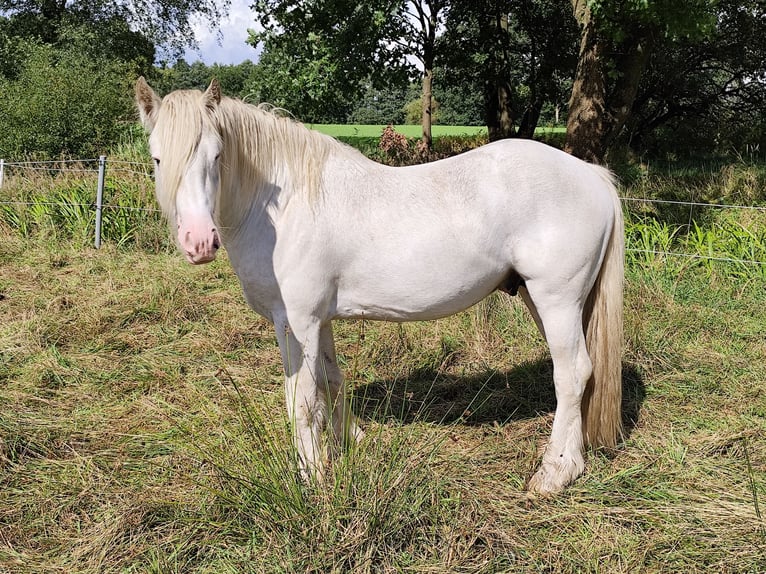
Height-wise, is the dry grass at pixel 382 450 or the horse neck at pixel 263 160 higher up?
the horse neck at pixel 263 160

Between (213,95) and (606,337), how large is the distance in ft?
6.98

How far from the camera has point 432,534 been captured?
214 centimetres

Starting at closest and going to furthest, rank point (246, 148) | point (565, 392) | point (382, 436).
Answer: point (382, 436)
point (246, 148)
point (565, 392)

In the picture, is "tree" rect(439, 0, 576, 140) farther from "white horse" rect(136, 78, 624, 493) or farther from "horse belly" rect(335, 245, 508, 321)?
"horse belly" rect(335, 245, 508, 321)

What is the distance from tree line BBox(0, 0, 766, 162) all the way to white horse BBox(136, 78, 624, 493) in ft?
2.35

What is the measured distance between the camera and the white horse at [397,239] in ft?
8.15

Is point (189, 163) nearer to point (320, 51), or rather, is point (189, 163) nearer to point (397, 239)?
point (397, 239)

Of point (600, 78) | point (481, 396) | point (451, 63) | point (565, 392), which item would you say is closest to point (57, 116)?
point (451, 63)

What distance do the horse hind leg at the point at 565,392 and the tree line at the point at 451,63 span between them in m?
1.96

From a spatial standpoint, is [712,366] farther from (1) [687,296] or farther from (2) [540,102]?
(2) [540,102]

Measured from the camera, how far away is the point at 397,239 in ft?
8.24

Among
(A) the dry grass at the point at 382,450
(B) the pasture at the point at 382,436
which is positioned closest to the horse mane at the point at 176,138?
(B) the pasture at the point at 382,436

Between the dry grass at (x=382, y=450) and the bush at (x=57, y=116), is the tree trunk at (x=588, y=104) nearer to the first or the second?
the dry grass at (x=382, y=450)

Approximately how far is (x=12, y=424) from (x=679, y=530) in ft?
10.7
